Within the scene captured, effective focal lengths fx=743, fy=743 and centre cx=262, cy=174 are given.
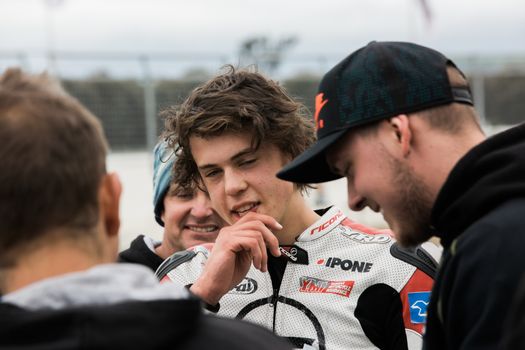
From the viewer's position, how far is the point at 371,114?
6.90ft

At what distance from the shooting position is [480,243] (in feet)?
5.52

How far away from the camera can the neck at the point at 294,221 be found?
293 cm

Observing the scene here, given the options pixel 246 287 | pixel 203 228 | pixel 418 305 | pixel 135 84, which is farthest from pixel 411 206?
pixel 135 84

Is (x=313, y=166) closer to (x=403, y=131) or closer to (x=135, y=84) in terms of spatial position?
(x=403, y=131)

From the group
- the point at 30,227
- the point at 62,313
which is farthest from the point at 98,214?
the point at 62,313

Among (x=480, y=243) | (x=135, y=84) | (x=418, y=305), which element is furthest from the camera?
(x=135, y=84)

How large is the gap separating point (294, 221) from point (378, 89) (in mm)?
972

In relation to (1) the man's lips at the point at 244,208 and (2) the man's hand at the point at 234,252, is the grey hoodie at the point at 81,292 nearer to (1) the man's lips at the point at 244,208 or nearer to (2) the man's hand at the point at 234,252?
(2) the man's hand at the point at 234,252

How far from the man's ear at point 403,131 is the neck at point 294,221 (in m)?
0.94

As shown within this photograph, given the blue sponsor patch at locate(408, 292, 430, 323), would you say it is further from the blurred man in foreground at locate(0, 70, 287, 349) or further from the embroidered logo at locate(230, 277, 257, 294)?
the blurred man in foreground at locate(0, 70, 287, 349)

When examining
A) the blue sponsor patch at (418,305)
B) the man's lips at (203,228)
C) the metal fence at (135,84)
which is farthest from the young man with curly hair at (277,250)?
the metal fence at (135,84)

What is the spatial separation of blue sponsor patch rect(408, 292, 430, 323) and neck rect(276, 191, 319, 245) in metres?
0.54

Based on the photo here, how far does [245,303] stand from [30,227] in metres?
1.46

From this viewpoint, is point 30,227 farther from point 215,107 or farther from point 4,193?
point 215,107
